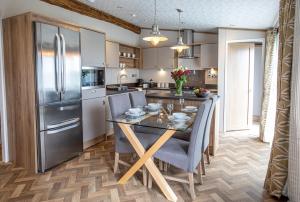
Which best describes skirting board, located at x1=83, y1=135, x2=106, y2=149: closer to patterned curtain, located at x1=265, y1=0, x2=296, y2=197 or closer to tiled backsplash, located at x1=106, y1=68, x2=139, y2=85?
tiled backsplash, located at x1=106, y1=68, x2=139, y2=85

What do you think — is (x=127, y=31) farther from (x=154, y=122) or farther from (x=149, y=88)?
(x=154, y=122)

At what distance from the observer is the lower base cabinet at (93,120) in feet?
13.1

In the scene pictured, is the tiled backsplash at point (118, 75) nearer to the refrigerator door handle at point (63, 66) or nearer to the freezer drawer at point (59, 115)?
the freezer drawer at point (59, 115)

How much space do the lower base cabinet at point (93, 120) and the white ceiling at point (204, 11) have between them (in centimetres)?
196


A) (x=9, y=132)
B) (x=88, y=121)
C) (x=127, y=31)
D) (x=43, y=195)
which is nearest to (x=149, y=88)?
(x=127, y=31)

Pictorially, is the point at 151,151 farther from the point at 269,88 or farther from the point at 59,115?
the point at 269,88

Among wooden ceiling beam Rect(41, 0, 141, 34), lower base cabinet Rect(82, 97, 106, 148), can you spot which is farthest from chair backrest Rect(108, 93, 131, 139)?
wooden ceiling beam Rect(41, 0, 141, 34)

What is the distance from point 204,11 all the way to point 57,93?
2978 mm

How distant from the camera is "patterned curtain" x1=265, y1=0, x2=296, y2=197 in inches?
90.4

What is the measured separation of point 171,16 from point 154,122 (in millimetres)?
3185

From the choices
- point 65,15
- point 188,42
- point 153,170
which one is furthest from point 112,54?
point 153,170

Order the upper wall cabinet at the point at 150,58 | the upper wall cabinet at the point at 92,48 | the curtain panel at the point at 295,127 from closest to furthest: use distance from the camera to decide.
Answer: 1. the curtain panel at the point at 295,127
2. the upper wall cabinet at the point at 92,48
3. the upper wall cabinet at the point at 150,58

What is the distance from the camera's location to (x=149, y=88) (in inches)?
261

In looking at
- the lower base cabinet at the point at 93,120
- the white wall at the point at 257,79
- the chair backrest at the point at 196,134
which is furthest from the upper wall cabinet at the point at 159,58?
the chair backrest at the point at 196,134
